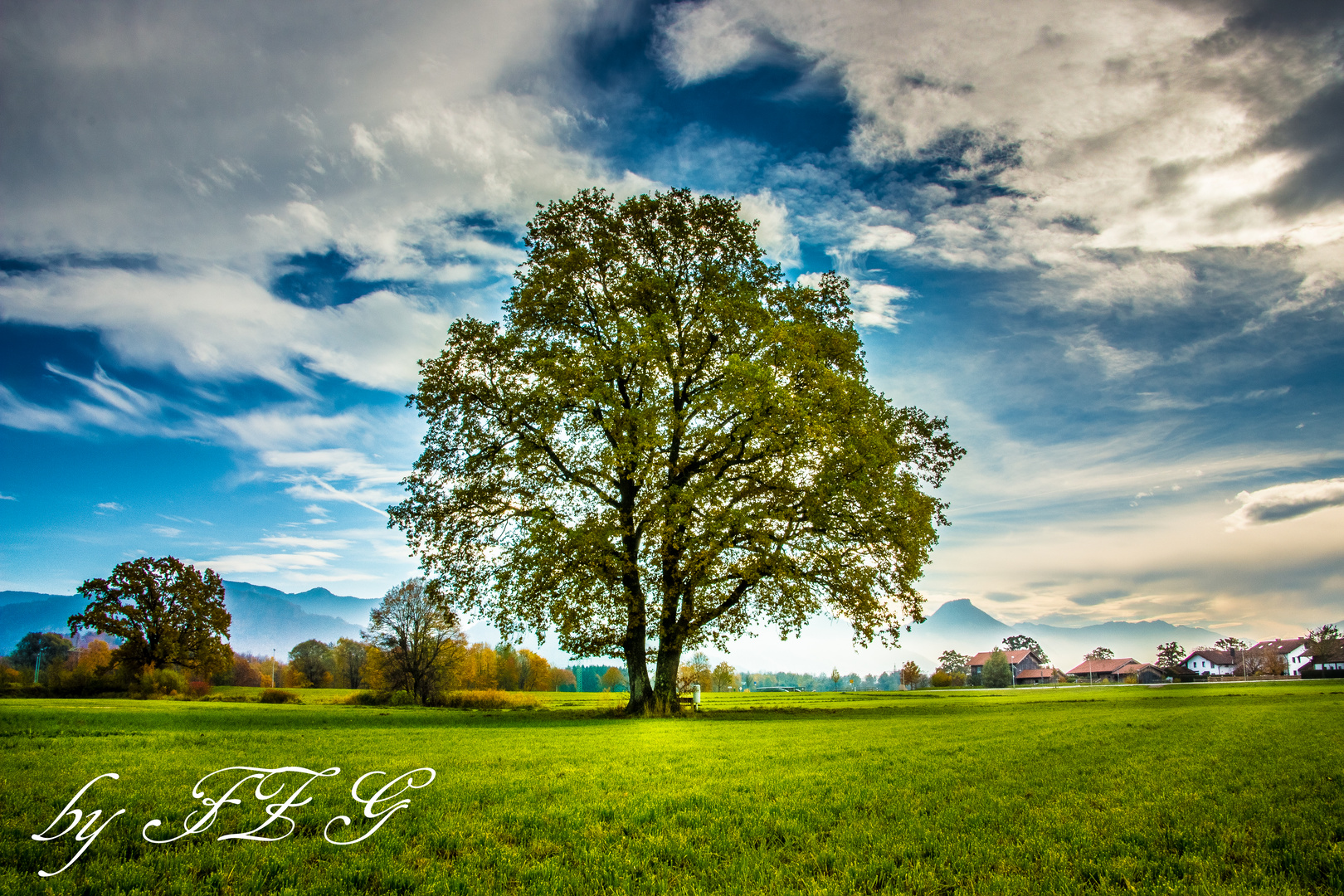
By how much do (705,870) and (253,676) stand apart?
116020 mm

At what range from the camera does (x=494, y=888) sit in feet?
15.1

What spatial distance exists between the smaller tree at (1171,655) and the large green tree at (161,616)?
6652 inches

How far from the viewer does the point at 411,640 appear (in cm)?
4984

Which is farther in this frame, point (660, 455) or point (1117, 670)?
point (1117, 670)

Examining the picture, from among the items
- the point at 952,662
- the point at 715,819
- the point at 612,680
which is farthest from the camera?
the point at 612,680

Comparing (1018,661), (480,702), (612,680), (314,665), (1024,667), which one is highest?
(480,702)

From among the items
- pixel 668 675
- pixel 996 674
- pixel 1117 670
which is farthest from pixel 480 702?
pixel 1117 670

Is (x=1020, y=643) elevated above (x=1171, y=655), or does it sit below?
above

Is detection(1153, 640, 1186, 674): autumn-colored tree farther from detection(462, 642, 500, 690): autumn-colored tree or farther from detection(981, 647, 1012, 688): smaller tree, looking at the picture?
detection(462, 642, 500, 690): autumn-colored tree

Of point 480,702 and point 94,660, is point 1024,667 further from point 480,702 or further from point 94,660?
point 94,660

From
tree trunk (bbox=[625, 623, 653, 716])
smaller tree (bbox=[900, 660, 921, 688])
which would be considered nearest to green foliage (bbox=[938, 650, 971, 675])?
smaller tree (bbox=[900, 660, 921, 688])

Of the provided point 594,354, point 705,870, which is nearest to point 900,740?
point 705,870

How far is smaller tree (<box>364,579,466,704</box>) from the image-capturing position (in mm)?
48844

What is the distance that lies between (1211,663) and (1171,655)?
688cm
